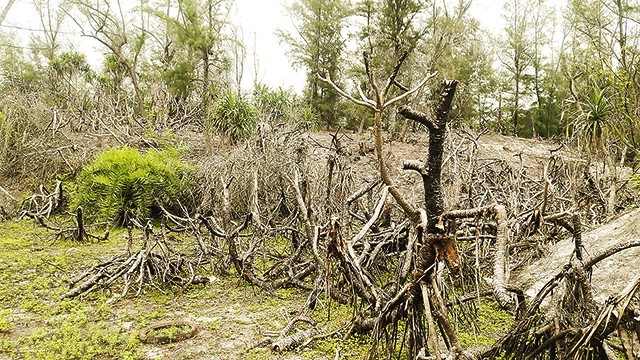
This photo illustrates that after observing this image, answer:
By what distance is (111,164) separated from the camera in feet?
30.9

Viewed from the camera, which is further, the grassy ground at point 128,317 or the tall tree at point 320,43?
the tall tree at point 320,43

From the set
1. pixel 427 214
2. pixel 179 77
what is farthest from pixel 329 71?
pixel 427 214

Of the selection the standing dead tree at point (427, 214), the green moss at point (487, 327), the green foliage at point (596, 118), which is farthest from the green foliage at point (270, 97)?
the standing dead tree at point (427, 214)

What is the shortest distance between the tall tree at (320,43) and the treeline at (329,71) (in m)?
0.06

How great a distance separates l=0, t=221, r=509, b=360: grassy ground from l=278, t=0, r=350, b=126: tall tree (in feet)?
56.9

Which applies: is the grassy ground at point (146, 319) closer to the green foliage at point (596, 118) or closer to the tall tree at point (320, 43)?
the green foliage at point (596, 118)

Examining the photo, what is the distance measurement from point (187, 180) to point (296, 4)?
15314mm

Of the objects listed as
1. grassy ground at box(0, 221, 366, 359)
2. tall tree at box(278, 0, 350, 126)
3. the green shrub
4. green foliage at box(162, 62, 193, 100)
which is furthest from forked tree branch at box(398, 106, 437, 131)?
tall tree at box(278, 0, 350, 126)

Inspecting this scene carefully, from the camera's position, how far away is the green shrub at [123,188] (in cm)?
923

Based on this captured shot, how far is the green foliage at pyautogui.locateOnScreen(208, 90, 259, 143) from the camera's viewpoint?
498 inches

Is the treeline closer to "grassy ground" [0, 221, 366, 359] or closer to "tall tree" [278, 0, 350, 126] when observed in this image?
"tall tree" [278, 0, 350, 126]

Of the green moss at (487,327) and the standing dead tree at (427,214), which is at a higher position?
the standing dead tree at (427,214)

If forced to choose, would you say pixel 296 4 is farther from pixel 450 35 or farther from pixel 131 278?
pixel 131 278

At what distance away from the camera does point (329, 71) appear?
22.7m
